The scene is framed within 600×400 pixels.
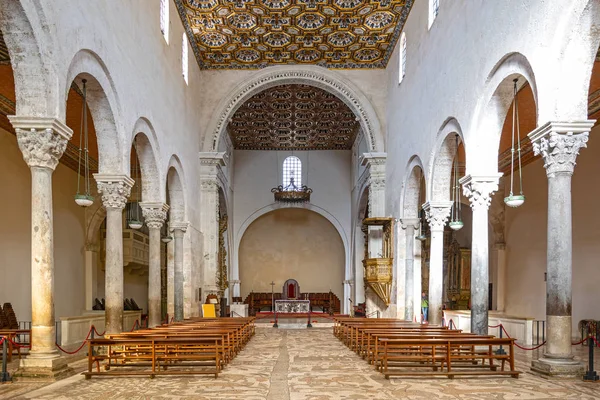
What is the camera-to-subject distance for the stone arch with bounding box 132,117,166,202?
15863mm

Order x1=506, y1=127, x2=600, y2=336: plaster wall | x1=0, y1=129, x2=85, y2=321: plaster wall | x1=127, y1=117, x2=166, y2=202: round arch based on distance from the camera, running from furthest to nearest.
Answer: x1=0, y1=129, x2=85, y2=321: plaster wall < x1=506, y1=127, x2=600, y2=336: plaster wall < x1=127, y1=117, x2=166, y2=202: round arch

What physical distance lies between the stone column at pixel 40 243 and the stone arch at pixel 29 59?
24 centimetres

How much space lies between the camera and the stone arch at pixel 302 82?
23.8m

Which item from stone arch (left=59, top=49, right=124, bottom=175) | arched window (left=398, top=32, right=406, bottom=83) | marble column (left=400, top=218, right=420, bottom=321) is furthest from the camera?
arched window (left=398, top=32, right=406, bottom=83)

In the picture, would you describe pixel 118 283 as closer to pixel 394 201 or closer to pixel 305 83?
pixel 394 201

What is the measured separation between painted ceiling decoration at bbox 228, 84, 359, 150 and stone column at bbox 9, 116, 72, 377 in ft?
58.2

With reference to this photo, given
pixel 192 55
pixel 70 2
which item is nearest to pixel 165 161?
pixel 192 55

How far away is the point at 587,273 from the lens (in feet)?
61.4

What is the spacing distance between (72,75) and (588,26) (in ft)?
28.2

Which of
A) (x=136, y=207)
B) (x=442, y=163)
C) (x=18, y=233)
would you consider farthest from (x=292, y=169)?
(x=442, y=163)

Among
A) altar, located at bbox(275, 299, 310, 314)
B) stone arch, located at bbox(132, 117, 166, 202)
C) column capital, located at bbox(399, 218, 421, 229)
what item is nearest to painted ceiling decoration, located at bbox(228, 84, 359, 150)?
column capital, located at bbox(399, 218, 421, 229)

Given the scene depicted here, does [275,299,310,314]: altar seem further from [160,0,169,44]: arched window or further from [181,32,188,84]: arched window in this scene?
[160,0,169,44]: arched window

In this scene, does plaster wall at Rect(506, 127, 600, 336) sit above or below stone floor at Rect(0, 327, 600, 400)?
above

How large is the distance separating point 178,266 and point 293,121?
43.0 ft
